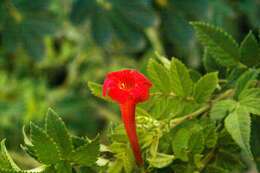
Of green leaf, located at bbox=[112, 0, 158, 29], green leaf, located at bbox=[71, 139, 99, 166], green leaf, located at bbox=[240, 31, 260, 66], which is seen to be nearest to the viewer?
green leaf, located at bbox=[71, 139, 99, 166]

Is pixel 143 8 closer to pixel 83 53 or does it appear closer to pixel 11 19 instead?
pixel 11 19

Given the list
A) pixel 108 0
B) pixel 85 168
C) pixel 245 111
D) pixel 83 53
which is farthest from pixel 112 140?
pixel 83 53

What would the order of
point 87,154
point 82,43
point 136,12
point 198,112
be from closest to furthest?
1. point 87,154
2. point 198,112
3. point 136,12
4. point 82,43

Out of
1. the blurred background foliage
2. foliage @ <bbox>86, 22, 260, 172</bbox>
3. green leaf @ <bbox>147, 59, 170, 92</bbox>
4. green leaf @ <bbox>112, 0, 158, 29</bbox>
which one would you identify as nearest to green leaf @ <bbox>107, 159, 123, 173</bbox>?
foliage @ <bbox>86, 22, 260, 172</bbox>

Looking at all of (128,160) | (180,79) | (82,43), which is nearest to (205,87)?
(180,79)

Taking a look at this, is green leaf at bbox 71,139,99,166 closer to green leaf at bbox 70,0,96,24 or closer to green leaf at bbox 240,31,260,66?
green leaf at bbox 240,31,260,66

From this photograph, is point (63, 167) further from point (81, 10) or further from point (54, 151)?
point (81, 10)

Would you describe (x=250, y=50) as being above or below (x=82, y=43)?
above
